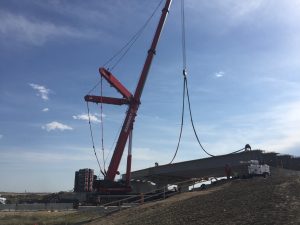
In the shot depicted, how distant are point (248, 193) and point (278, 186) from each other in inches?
81.8

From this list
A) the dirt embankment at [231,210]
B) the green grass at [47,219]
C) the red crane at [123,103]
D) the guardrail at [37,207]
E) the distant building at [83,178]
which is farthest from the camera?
the distant building at [83,178]

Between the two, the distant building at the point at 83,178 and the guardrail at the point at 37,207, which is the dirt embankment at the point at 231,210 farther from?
the distant building at the point at 83,178

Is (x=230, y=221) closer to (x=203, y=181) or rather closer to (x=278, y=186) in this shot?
(x=278, y=186)

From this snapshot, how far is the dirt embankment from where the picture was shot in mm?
21953

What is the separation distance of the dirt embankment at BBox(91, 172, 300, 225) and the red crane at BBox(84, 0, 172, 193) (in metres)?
15.4

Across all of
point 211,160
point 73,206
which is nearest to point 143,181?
point 211,160

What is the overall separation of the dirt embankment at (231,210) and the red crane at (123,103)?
608 inches

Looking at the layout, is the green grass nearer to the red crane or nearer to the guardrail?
the red crane

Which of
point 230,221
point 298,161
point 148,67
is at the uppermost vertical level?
point 148,67

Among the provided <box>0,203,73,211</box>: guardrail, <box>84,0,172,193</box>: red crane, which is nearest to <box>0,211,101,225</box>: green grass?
<box>84,0,172,193</box>: red crane

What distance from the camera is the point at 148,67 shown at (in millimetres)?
53312

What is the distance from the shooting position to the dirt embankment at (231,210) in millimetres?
21953

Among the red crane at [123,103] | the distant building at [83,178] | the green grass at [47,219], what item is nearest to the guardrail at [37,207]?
the red crane at [123,103]

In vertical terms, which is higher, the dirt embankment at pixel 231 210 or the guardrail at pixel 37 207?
the guardrail at pixel 37 207
